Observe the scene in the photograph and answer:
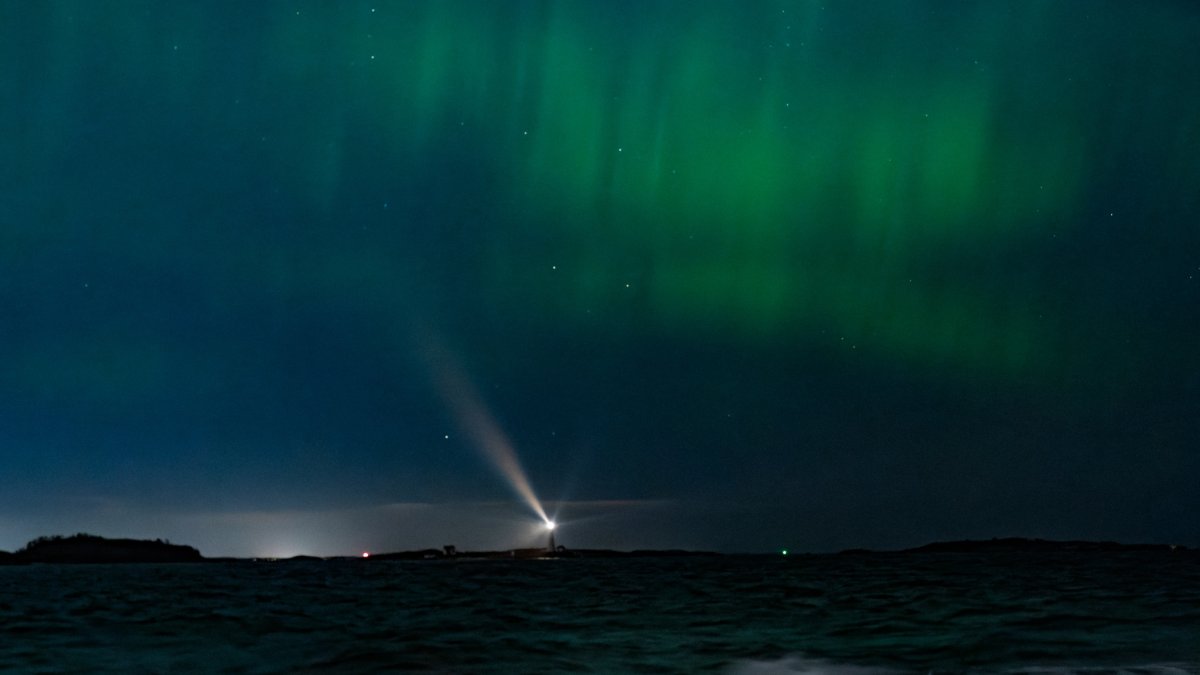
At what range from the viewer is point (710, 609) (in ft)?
161

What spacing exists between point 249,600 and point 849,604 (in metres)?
36.5

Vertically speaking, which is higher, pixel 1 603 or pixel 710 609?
pixel 1 603

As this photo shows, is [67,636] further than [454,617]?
No

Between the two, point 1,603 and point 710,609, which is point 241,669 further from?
point 1,603

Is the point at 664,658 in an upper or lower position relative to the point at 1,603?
lower

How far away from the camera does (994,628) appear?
1379 inches

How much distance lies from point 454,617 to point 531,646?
13.9m

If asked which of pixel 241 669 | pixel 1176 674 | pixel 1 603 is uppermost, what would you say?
pixel 1 603

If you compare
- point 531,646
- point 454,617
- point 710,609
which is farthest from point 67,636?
point 710,609

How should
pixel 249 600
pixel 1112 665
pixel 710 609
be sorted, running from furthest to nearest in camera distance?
pixel 249 600 → pixel 710 609 → pixel 1112 665

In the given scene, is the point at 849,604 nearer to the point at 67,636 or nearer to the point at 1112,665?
the point at 1112,665

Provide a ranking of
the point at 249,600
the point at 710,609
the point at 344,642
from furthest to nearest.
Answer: the point at 249,600 → the point at 710,609 → the point at 344,642

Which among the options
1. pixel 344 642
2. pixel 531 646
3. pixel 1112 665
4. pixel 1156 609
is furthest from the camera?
pixel 1156 609

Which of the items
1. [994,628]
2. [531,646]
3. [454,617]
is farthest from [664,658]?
[454,617]
